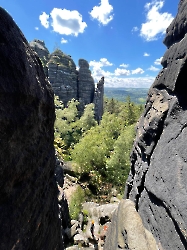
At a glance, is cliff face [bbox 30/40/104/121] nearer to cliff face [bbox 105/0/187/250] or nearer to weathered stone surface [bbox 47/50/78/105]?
weathered stone surface [bbox 47/50/78/105]

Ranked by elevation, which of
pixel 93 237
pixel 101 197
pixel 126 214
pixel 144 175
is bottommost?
pixel 101 197

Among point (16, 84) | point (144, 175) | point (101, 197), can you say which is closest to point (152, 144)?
point (144, 175)

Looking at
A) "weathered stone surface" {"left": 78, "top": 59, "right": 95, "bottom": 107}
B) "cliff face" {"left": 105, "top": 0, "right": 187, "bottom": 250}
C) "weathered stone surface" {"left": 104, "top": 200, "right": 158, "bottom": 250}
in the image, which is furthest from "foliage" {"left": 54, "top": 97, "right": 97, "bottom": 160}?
"weathered stone surface" {"left": 104, "top": 200, "right": 158, "bottom": 250}

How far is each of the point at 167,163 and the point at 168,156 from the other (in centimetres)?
29

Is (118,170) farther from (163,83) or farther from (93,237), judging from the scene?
(163,83)

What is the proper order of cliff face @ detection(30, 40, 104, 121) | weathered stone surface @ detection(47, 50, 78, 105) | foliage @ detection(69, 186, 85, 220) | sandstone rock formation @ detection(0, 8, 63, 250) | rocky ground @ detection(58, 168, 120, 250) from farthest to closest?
cliff face @ detection(30, 40, 104, 121) → weathered stone surface @ detection(47, 50, 78, 105) → foliage @ detection(69, 186, 85, 220) → rocky ground @ detection(58, 168, 120, 250) → sandstone rock formation @ detection(0, 8, 63, 250)

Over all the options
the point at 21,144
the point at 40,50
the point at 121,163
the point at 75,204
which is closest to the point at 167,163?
the point at 21,144

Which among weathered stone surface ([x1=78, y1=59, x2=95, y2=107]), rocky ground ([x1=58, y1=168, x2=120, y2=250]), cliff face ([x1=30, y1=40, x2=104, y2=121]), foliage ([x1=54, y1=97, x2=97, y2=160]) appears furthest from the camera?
weathered stone surface ([x1=78, y1=59, x2=95, y2=107])

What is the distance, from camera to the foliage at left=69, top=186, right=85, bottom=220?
59.7 ft

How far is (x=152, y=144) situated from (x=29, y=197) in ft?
22.8

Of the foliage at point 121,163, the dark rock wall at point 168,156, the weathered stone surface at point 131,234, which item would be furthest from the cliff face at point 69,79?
the weathered stone surface at point 131,234

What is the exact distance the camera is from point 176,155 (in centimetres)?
692

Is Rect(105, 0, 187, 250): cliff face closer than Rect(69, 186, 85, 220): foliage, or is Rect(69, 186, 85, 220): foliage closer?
Rect(105, 0, 187, 250): cliff face

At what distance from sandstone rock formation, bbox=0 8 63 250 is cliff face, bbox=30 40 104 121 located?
155ft
